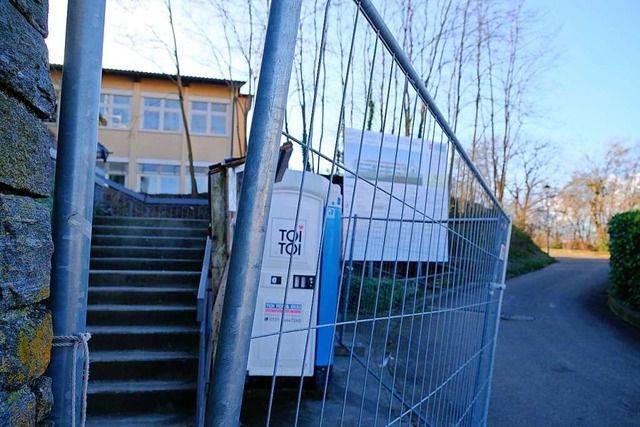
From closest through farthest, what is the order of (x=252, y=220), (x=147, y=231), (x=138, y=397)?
(x=252, y=220) < (x=138, y=397) < (x=147, y=231)

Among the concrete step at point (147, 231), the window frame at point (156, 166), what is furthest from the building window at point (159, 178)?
the concrete step at point (147, 231)

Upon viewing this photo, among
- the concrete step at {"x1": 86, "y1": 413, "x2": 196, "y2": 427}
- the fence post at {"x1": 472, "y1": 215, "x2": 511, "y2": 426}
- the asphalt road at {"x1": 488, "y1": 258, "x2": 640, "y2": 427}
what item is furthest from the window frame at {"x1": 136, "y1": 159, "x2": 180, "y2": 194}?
A: the fence post at {"x1": 472, "y1": 215, "x2": 511, "y2": 426}

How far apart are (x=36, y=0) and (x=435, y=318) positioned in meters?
1.88

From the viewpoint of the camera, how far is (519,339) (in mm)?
7875

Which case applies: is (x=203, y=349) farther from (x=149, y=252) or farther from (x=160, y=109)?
(x=160, y=109)

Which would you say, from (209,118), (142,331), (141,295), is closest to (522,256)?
(209,118)

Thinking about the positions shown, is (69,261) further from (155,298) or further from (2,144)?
(155,298)

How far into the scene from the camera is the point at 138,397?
384 centimetres

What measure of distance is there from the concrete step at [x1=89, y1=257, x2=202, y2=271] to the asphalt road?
392cm

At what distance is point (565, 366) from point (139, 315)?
17.8 ft

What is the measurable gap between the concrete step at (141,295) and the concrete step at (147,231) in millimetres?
1983

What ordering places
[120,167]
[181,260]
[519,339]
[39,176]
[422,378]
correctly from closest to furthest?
[39,176], [422,378], [181,260], [519,339], [120,167]

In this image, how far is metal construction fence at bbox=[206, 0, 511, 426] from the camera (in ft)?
2.92

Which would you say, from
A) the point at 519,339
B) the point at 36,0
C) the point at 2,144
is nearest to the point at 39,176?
the point at 2,144
